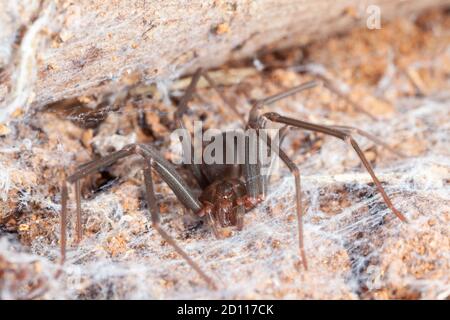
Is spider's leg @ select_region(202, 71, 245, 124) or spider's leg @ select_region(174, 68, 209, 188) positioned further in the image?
spider's leg @ select_region(202, 71, 245, 124)

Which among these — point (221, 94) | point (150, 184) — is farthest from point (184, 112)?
point (150, 184)

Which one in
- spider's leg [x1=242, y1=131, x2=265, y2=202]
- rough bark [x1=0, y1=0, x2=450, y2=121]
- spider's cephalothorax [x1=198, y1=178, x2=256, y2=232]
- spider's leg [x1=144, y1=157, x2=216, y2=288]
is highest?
rough bark [x1=0, y1=0, x2=450, y2=121]

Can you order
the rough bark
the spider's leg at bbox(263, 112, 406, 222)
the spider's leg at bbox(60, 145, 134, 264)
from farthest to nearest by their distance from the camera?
the spider's leg at bbox(263, 112, 406, 222) → the spider's leg at bbox(60, 145, 134, 264) → the rough bark

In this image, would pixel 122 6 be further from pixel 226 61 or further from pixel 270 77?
pixel 270 77

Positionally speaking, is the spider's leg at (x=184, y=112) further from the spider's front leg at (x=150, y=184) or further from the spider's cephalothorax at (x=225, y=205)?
the spider's front leg at (x=150, y=184)

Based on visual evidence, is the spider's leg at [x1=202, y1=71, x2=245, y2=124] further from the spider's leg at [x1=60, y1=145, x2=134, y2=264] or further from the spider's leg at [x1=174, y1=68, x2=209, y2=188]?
the spider's leg at [x1=60, y1=145, x2=134, y2=264]

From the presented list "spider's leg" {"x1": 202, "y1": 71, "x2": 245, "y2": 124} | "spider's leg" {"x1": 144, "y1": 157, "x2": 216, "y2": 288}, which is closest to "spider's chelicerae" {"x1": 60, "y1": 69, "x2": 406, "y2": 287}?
"spider's leg" {"x1": 144, "y1": 157, "x2": 216, "y2": 288}
